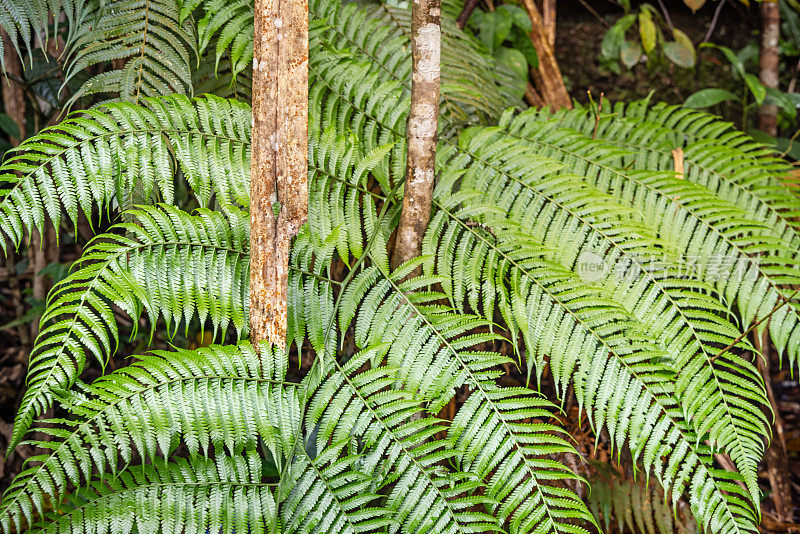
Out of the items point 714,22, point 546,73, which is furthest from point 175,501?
point 714,22

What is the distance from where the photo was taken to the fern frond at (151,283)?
1372 mm

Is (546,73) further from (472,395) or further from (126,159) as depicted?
(126,159)

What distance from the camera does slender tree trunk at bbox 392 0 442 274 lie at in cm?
158

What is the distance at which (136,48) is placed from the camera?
178 cm

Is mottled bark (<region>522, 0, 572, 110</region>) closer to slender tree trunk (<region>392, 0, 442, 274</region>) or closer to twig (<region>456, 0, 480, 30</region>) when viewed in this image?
twig (<region>456, 0, 480, 30</region>)

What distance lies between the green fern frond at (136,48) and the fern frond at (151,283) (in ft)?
1.60

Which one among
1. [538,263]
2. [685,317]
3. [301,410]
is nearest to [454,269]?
[538,263]

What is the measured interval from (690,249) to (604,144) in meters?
0.49

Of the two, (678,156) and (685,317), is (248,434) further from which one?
(678,156)

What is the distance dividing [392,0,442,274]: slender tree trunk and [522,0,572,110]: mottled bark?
4.99 ft

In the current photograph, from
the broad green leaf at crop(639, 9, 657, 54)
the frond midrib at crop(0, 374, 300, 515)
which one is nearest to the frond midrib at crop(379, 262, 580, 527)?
the frond midrib at crop(0, 374, 300, 515)

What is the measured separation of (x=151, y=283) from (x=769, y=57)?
340cm

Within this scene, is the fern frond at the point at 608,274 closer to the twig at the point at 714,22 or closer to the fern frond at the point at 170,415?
the fern frond at the point at 170,415

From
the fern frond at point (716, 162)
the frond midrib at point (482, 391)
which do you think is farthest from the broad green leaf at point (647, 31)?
the frond midrib at point (482, 391)
